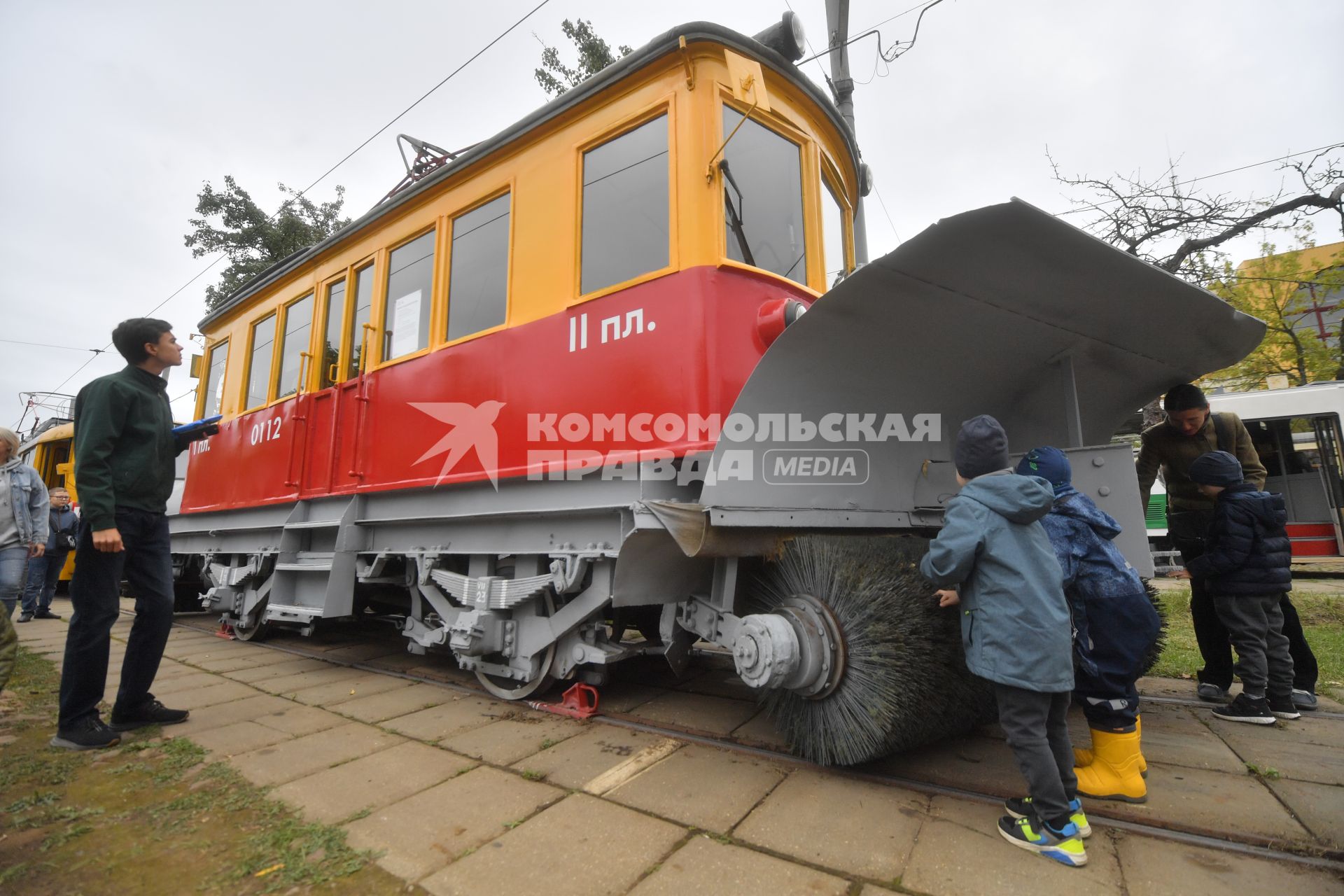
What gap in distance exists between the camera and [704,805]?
2.14 metres

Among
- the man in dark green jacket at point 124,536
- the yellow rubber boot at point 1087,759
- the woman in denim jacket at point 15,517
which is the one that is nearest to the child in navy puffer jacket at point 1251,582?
the yellow rubber boot at point 1087,759

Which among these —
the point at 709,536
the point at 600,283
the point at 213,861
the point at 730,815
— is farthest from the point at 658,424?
the point at 213,861

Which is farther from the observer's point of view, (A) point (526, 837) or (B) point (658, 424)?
(B) point (658, 424)

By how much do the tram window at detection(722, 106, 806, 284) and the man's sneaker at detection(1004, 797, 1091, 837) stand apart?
2.28 m

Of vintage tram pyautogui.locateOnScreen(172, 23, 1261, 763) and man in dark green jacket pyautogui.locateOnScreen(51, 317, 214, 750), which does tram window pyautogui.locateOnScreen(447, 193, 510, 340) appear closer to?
vintage tram pyautogui.locateOnScreen(172, 23, 1261, 763)

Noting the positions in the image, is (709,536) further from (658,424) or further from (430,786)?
(430,786)

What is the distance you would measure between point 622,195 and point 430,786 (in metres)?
2.70

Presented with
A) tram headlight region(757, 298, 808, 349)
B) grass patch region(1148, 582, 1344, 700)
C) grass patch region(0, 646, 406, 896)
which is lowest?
grass patch region(0, 646, 406, 896)

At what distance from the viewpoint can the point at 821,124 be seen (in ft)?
11.8

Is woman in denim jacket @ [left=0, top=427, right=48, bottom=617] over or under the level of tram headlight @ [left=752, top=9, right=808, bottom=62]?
under

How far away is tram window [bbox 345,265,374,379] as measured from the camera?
4.67 m

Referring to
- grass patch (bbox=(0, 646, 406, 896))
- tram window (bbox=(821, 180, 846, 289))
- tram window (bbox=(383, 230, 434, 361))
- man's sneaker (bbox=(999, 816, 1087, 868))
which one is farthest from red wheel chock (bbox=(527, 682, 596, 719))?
tram window (bbox=(821, 180, 846, 289))

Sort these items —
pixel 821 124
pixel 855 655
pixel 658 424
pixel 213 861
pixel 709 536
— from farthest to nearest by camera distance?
pixel 821 124 < pixel 658 424 < pixel 709 536 < pixel 855 655 < pixel 213 861

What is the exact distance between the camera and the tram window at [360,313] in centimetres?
467
